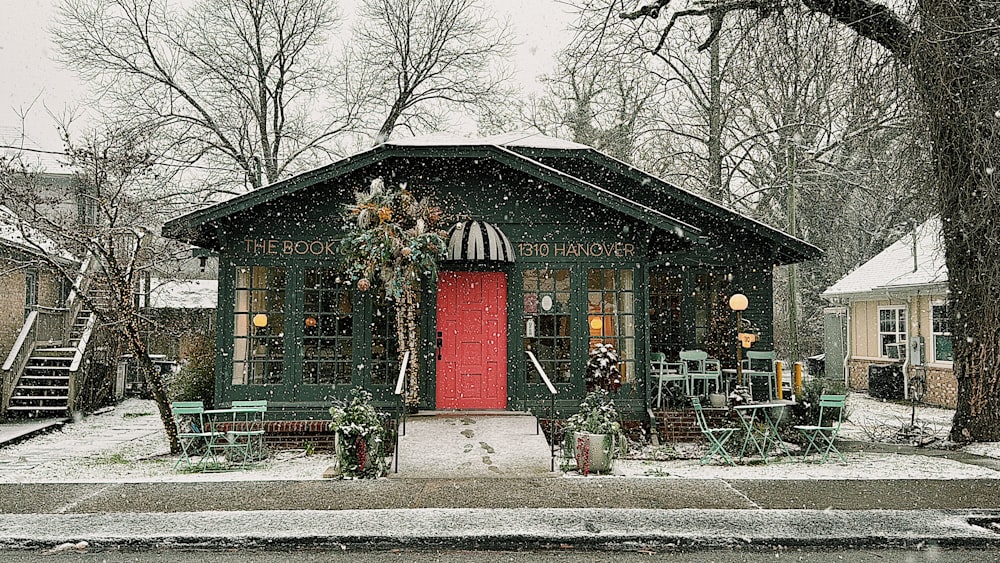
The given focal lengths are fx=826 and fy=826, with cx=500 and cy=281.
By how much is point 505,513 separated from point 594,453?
2612mm

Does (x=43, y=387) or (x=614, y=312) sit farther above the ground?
(x=614, y=312)

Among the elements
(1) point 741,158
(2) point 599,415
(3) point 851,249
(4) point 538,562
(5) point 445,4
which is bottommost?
(4) point 538,562

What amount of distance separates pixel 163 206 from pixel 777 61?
724 inches

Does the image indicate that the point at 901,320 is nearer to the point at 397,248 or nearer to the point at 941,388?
the point at 941,388

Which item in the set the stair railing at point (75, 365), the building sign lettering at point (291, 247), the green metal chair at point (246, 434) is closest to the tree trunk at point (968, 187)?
the building sign lettering at point (291, 247)

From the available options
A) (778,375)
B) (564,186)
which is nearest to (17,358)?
(564,186)

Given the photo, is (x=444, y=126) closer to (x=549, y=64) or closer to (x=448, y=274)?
(x=549, y=64)

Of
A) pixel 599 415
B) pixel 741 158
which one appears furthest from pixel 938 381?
pixel 599 415

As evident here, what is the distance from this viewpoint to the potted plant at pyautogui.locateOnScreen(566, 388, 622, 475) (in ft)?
33.3

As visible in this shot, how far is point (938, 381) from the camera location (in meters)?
19.7

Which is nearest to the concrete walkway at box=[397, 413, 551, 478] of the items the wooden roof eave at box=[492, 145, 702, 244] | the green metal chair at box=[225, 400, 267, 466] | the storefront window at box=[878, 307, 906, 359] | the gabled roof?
the green metal chair at box=[225, 400, 267, 466]

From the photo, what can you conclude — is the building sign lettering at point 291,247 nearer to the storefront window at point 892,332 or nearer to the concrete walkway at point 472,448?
the concrete walkway at point 472,448

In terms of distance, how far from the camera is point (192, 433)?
1144 cm

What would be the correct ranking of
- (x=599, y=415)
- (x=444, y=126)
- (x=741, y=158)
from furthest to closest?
(x=444, y=126), (x=741, y=158), (x=599, y=415)
